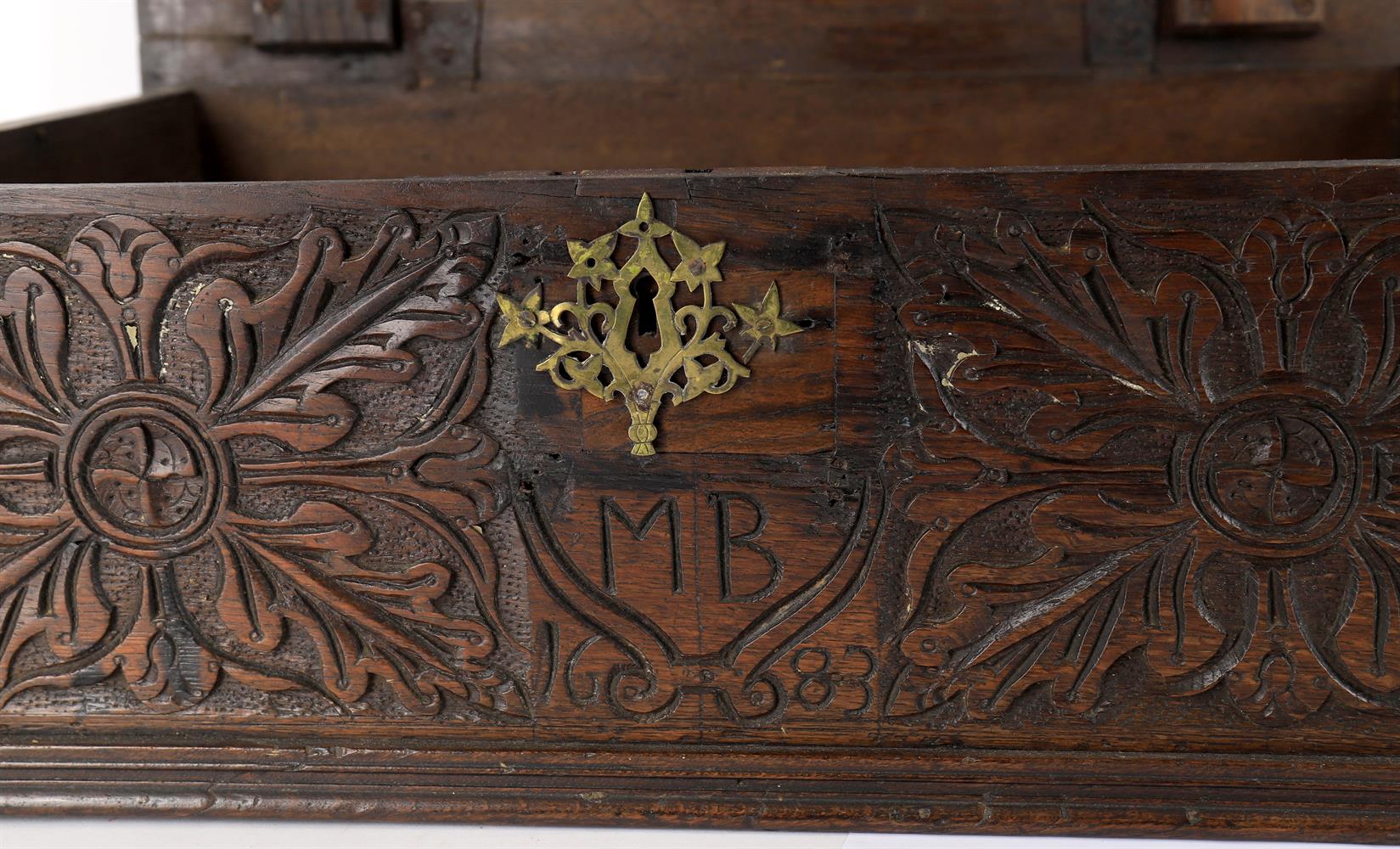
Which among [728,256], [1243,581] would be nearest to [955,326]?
[728,256]

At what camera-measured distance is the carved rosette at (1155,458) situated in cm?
117

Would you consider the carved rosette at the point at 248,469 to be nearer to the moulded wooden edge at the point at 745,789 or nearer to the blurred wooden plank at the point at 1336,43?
the moulded wooden edge at the point at 745,789

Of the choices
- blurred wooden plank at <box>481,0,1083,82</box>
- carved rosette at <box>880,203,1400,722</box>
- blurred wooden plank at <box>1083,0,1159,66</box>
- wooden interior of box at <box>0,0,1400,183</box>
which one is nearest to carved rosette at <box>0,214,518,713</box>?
carved rosette at <box>880,203,1400,722</box>

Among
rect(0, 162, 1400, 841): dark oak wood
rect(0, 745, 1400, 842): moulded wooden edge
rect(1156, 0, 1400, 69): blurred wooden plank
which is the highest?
rect(1156, 0, 1400, 69): blurred wooden plank

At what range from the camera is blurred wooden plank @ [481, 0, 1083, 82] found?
1.91 metres

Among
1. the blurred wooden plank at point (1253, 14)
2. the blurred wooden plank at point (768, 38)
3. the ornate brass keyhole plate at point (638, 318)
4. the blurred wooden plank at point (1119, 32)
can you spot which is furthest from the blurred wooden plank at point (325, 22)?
the blurred wooden plank at point (1253, 14)

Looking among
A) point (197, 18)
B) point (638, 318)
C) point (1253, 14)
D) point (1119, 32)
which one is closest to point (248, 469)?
point (638, 318)

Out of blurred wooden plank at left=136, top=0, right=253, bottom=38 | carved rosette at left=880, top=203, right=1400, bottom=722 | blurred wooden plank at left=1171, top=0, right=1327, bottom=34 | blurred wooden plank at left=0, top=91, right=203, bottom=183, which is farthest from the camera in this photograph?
blurred wooden plank at left=136, top=0, right=253, bottom=38

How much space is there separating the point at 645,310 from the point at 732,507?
0.21 m

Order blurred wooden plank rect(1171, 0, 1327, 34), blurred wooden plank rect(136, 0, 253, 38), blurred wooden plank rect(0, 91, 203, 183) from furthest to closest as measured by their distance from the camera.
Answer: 1. blurred wooden plank rect(136, 0, 253, 38)
2. blurred wooden plank rect(1171, 0, 1327, 34)
3. blurred wooden plank rect(0, 91, 203, 183)

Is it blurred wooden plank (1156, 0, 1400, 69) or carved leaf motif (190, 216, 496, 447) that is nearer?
carved leaf motif (190, 216, 496, 447)

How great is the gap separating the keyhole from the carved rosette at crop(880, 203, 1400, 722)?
0.23 meters

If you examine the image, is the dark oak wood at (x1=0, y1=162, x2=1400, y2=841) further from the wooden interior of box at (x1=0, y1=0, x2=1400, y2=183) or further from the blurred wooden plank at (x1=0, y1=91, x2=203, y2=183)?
the wooden interior of box at (x1=0, y1=0, x2=1400, y2=183)

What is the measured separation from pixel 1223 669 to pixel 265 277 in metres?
1.03
